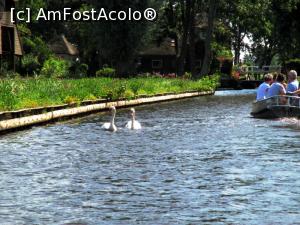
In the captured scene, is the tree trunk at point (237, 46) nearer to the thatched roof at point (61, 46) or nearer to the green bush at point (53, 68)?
the thatched roof at point (61, 46)

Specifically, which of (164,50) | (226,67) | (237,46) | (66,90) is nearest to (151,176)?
(66,90)

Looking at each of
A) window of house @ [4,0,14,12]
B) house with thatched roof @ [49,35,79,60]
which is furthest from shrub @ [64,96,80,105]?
house with thatched roof @ [49,35,79,60]

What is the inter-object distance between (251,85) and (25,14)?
25182 mm

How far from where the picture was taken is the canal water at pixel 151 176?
10516 millimetres

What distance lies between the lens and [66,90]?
34.1m

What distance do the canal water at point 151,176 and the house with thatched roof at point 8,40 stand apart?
1645 inches

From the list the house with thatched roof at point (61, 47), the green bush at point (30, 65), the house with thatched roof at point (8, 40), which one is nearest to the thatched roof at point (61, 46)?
the house with thatched roof at point (61, 47)

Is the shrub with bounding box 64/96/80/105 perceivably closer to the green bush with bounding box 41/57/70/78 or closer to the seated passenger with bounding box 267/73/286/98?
Result: the seated passenger with bounding box 267/73/286/98

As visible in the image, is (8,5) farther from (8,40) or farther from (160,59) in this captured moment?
(160,59)

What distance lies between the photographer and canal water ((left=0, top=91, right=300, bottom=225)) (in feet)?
34.5

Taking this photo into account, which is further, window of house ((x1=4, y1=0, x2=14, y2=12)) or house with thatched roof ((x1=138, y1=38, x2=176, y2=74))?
house with thatched roof ((x1=138, y1=38, x2=176, y2=74))

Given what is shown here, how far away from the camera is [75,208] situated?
10.9m

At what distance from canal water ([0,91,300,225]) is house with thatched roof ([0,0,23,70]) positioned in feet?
137

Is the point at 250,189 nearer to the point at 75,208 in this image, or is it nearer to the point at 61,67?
the point at 75,208
